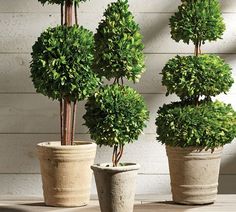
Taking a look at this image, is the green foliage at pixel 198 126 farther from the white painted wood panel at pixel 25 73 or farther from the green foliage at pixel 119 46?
the white painted wood panel at pixel 25 73

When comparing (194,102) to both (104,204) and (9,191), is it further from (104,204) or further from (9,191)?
(9,191)

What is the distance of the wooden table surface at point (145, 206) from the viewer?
2.75 meters

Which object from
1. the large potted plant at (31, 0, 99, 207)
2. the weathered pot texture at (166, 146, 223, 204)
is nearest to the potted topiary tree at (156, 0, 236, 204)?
the weathered pot texture at (166, 146, 223, 204)

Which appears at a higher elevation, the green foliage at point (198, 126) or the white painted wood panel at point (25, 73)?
the white painted wood panel at point (25, 73)

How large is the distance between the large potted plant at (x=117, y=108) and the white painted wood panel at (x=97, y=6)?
0.58m

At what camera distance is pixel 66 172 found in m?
2.76

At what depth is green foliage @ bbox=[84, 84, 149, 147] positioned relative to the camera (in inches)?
100

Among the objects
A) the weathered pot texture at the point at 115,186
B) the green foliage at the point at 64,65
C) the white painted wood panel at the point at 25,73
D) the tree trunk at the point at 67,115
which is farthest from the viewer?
the white painted wood panel at the point at 25,73

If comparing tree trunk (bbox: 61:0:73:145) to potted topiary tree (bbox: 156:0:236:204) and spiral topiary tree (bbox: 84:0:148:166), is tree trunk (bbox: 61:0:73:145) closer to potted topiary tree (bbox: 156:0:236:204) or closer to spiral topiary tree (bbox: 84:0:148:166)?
spiral topiary tree (bbox: 84:0:148:166)

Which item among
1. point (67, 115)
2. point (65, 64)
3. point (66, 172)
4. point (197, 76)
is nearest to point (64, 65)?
point (65, 64)

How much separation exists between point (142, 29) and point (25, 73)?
587 millimetres

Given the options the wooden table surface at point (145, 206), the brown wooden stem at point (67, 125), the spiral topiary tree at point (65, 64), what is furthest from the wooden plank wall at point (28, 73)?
the spiral topiary tree at point (65, 64)

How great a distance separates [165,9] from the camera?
3174mm

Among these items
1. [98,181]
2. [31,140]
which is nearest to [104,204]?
[98,181]
